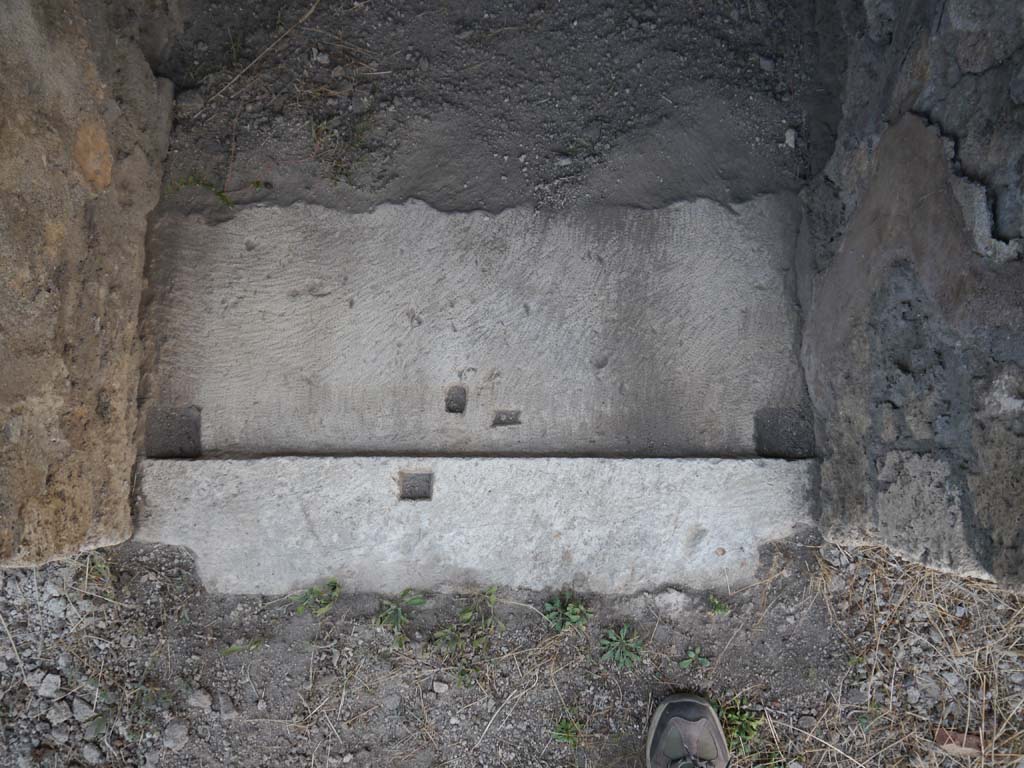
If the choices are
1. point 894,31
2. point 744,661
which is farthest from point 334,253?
point 744,661

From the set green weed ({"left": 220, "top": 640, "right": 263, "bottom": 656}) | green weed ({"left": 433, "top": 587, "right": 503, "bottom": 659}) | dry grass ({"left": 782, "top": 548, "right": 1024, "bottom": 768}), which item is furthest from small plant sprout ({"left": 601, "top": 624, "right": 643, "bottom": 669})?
green weed ({"left": 220, "top": 640, "right": 263, "bottom": 656})

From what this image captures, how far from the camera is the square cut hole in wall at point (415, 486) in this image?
7.52ft

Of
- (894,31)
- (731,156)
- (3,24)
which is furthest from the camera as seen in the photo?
(731,156)

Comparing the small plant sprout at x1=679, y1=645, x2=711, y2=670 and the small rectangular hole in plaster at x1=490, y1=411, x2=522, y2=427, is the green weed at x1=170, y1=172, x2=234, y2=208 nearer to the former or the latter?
the small rectangular hole in plaster at x1=490, y1=411, x2=522, y2=427

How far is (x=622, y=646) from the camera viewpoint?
97.8 inches

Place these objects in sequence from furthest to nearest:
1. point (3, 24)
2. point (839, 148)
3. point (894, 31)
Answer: point (839, 148) → point (894, 31) → point (3, 24)

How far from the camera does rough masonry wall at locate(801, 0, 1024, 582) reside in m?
1.58

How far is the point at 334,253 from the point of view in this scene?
7.68ft

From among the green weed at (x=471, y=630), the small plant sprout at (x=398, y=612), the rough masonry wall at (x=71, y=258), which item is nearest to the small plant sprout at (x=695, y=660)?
the green weed at (x=471, y=630)

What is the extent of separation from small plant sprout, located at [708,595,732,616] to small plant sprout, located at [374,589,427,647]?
3.24ft

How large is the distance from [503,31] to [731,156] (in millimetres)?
906

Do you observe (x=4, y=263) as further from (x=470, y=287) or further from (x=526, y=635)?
(x=526, y=635)

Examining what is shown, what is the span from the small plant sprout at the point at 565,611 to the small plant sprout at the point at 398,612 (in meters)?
Answer: 0.43

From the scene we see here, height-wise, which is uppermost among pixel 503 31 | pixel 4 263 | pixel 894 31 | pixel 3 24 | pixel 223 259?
pixel 503 31
